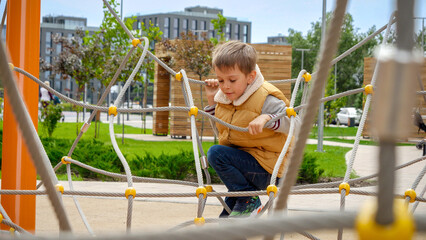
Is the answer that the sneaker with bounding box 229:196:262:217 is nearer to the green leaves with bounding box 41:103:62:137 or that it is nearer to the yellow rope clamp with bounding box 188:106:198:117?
the yellow rope clamp with bounding box 188:106:198:117

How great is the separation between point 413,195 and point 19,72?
1.49 metres

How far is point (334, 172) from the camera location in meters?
5.33

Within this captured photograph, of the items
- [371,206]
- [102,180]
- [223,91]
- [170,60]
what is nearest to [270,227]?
[371,206]

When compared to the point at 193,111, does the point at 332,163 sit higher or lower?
lower

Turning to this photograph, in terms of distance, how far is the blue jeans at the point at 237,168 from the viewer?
216 cm

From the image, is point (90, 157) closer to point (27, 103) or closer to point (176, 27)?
point (27, 103)

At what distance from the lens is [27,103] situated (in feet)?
6.75

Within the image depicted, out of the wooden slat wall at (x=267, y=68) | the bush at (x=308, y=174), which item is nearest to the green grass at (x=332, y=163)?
the bush at (x=308, y=174)

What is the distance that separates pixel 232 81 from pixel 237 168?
0.36m

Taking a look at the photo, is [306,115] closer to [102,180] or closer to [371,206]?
[371,206]

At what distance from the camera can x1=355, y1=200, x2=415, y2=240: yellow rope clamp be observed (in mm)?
396

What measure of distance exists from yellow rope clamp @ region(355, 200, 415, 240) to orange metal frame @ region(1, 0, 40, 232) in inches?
70.3

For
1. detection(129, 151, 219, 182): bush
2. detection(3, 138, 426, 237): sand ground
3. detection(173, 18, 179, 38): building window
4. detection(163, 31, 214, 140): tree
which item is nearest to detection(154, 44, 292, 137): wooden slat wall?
detection(163, 31, 214, 140): tree

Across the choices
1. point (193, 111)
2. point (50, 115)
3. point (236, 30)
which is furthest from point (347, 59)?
point (236, 30)
